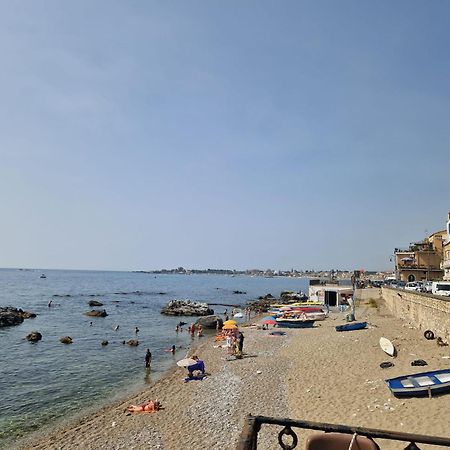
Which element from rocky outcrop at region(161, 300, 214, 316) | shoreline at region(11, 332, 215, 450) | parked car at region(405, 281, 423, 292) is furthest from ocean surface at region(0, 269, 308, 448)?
parked car at region(405, 281, 423, 292)

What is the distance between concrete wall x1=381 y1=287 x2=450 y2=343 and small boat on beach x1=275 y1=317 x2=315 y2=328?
8591 mm

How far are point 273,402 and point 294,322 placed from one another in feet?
78.9

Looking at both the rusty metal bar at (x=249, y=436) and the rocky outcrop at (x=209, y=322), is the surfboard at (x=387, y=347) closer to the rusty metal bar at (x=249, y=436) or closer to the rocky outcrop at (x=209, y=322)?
the rusty metal bar at (x=249, y=436)

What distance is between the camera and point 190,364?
74.9ft

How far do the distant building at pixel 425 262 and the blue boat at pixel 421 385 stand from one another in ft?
180

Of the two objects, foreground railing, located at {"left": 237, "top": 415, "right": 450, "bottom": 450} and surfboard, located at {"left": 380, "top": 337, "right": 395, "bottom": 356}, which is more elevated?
foreground railing, located at {"left": 237, "top": 415, "right": 450, "bottom": 450}

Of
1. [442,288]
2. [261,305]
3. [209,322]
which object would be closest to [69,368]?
[209,322]

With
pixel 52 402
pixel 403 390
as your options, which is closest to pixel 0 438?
pixel 52 402

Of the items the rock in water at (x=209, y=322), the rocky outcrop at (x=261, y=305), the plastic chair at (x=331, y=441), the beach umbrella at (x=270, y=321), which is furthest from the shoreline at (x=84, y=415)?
the rocky outcrop at (x=261, y=305)

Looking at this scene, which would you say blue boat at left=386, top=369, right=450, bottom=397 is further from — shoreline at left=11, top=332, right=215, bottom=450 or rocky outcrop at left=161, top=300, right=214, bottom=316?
rocky outcrop at left=161, top=300, right=214, bottom=316

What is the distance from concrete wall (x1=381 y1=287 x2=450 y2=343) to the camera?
21031mm

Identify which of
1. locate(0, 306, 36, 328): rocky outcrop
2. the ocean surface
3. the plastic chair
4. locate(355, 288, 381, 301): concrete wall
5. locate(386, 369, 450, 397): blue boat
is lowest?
the ocean surface

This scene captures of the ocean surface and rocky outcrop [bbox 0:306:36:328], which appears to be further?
rocky outcrop [bbox 0:306:36:328]

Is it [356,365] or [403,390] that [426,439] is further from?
[356,365]
